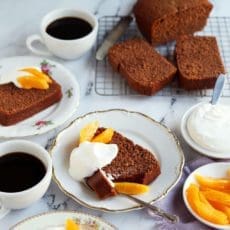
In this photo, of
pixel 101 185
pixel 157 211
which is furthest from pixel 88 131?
pixel 157 211

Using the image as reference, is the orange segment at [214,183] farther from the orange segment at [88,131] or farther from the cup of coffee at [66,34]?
the cup of coffee at [66,34]

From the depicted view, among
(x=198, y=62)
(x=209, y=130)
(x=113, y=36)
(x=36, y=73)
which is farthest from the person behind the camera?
(x=113, y=36)

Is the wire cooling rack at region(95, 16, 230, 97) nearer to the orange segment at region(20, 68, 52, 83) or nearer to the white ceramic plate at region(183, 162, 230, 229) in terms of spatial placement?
the orange segment at region(20, 68, 52, 83)

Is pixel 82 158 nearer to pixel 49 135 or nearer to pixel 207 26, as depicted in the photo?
pixel 49 135

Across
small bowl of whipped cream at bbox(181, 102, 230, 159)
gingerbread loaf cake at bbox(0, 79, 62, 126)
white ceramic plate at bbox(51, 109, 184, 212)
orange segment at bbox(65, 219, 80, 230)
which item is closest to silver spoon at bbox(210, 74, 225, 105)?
small bowl of whipped cream at bbox(181, 102, 230, 159)

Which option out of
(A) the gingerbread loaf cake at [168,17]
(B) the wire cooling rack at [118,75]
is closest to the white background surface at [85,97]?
(B) the wire cooling rack at [118,75]

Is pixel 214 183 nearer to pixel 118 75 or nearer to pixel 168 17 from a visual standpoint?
pixel 118 75
